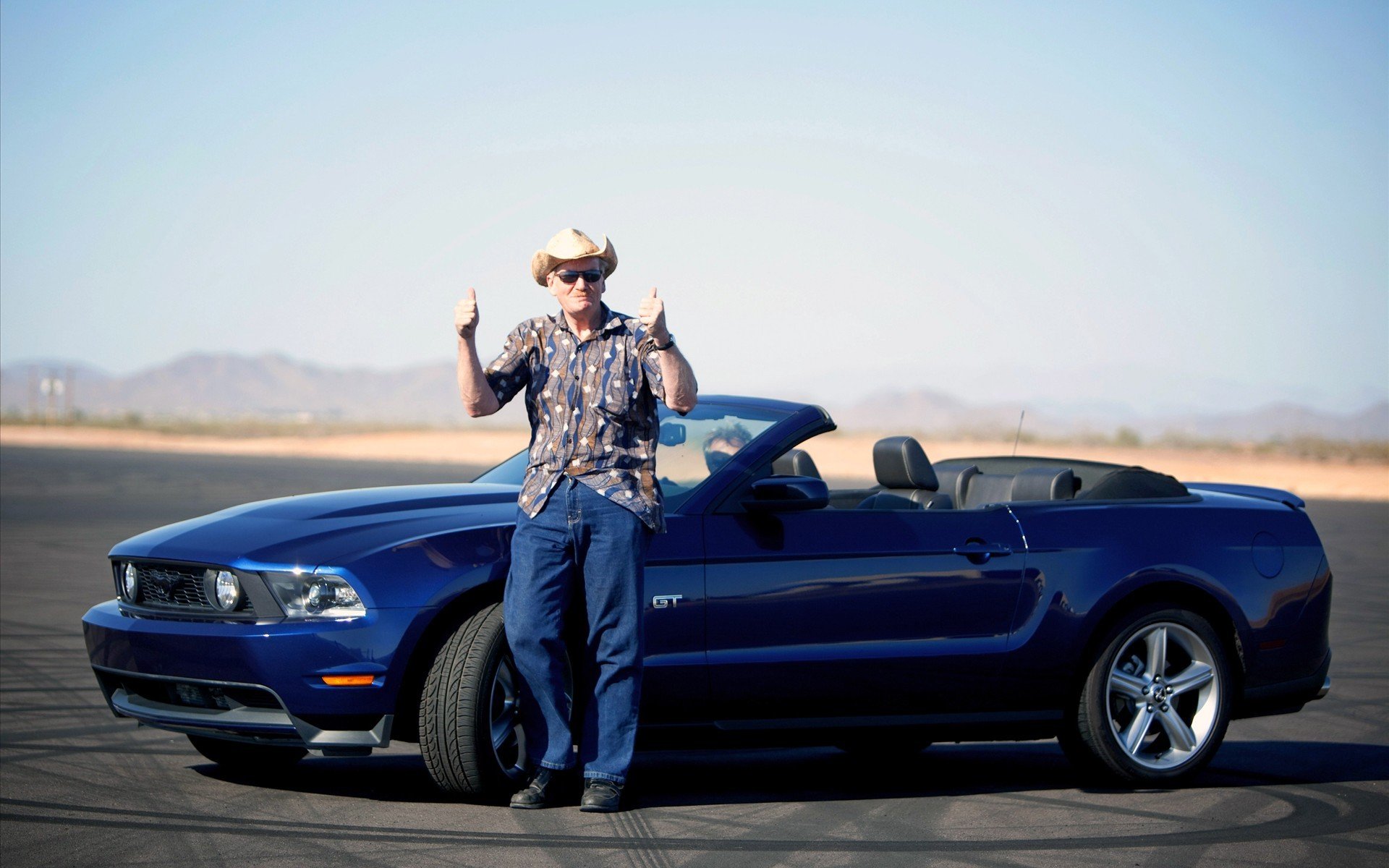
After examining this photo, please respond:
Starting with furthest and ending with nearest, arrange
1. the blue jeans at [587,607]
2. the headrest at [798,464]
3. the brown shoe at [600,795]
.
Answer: the headrest at [798,464]
the brown shoe at [600,795]
the blue jeans at [587,607]

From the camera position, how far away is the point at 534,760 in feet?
17.7

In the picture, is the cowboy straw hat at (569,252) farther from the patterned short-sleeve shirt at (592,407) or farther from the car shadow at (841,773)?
the car shadow at (841,773)

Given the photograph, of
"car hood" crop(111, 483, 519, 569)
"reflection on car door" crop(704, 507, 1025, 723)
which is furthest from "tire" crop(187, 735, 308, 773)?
"reflection on car door" crop(704, 507, 1025, 723)

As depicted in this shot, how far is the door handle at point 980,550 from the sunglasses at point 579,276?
1.69 m

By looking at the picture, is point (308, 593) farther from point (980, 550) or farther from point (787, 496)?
point (980, 550)

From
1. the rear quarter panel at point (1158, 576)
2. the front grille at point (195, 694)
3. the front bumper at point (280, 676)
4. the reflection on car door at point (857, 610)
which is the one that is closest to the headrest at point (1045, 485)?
the rear quarter panel at point (1158, 576)

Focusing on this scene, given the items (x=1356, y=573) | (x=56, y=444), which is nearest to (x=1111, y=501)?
(x=1356, y=573)

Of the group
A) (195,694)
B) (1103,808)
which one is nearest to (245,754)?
(195,694)

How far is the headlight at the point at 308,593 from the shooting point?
204 inches

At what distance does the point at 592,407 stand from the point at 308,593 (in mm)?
1128

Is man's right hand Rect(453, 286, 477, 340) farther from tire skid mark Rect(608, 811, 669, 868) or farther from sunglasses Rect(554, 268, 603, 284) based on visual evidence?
tire skid mark Rect(608, 811, 669, 868)

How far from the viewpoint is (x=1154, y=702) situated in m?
6.18

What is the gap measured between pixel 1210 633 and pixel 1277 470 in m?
44.8

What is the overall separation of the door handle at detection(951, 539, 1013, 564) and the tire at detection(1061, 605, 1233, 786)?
612 millimetres
